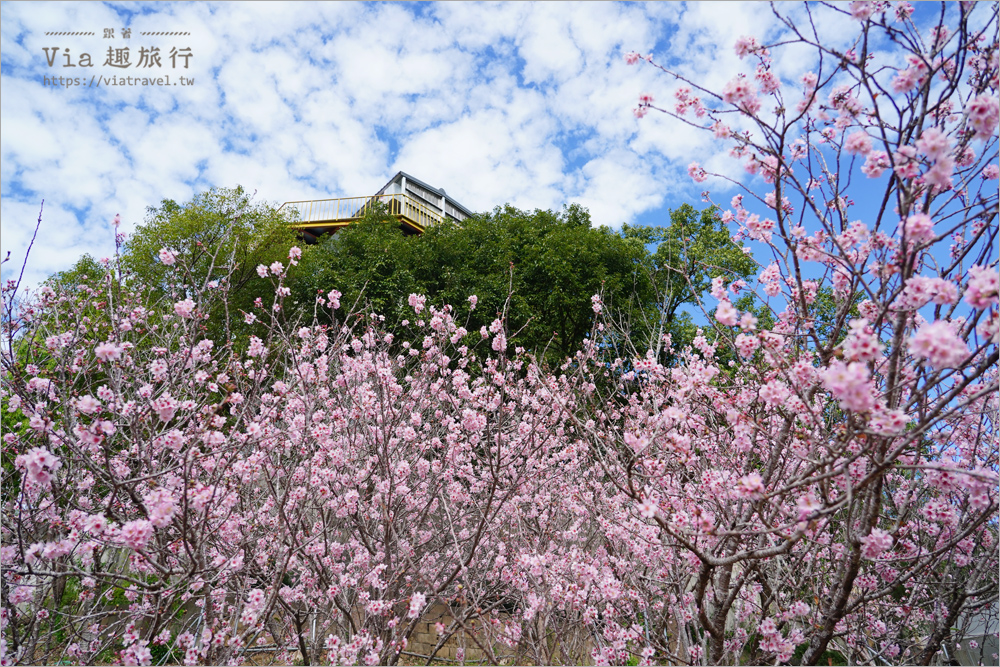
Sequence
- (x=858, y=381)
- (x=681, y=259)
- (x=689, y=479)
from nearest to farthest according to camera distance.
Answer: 1. (x=858, y=381)
2. (x=689, y=479)
3. (x=681, y=259)

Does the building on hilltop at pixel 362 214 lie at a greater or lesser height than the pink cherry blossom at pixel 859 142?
greater

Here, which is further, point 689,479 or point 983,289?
point 689,479

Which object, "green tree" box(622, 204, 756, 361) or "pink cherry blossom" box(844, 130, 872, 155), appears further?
"green tree" box(622, 204, 756, 361)

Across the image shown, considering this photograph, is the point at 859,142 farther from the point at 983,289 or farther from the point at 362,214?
the point at 362,214

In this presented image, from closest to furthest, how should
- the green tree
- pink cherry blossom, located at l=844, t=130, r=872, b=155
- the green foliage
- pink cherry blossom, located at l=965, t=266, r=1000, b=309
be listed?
1. pink cherry blossom, located at l=965, t=266, r=1000, b=309
2. pink cherry blossom, located at l=844, t=130, r=872, b=155
3. the green tree
4. the green foliage

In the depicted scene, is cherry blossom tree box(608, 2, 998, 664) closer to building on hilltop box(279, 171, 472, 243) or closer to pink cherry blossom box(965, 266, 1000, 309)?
pink cherry blossom box(965, 266, 1000, 309)

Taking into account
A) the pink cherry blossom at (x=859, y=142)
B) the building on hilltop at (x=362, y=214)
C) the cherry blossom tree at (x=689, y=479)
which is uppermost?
the building on hilltop at (x=362, y=214)

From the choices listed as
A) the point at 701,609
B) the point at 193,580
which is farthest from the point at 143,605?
the point at 701,609

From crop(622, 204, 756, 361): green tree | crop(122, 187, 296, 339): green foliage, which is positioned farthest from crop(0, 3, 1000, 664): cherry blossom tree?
crop(122, 187, 296, 339): green foliage

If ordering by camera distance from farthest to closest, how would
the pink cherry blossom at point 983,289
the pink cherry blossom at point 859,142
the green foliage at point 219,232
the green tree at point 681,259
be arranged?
the green foliage at point 219,232 < the green tree at point 681,259 < the pink cherry blossom at point 859,142 < the pink cherry blossom at point 983,289

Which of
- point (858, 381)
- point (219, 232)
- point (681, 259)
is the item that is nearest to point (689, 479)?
point (858, 381)

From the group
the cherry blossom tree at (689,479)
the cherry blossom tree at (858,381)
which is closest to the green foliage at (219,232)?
the cherry blossom tree at (689,479)

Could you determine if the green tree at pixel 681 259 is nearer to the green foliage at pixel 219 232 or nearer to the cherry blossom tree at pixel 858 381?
the cherry blossom tree at pixel 858 381

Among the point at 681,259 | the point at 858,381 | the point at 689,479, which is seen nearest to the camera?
the point at 858,381
